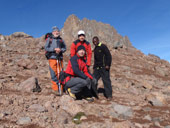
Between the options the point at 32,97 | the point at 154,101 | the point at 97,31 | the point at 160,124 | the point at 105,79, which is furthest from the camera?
the point at 97,31

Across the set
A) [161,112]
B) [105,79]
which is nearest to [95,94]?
[105,79]

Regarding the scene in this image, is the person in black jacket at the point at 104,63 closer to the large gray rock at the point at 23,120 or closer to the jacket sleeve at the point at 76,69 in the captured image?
the jacket sleeve at the point at 76,69

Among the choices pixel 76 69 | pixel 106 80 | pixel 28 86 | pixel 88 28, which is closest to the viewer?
pixel 76 69

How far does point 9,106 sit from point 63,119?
1.62m

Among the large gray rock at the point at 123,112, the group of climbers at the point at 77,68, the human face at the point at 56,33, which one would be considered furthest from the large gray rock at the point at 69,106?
the human face at the point at 56,33

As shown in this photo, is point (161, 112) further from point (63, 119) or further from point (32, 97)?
point (32, 97)

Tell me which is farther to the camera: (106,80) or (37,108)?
(106,80)

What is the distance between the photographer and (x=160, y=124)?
4.55 metres

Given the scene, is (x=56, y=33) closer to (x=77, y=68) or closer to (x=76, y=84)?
(x=77, y=68)

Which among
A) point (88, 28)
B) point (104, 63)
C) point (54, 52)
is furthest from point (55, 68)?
point (88, 28)

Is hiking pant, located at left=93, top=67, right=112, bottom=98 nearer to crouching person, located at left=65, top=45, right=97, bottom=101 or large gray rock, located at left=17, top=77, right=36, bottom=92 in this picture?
crouching person, located at left=65, top=45, right=97, bottom=101

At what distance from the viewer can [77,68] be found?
593 centimetres

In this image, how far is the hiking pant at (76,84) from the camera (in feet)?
19.6

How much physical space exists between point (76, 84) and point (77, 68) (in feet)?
1.95
